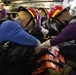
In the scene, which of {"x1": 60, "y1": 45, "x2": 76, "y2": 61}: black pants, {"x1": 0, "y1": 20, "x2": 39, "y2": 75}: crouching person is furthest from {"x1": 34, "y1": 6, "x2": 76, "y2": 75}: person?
{"x1": 0, "y1": 20, "x2": 39, "y2": 75}: crouching person

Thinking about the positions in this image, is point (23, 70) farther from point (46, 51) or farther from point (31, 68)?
point (46, 51)

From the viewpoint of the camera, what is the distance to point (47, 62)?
208cm

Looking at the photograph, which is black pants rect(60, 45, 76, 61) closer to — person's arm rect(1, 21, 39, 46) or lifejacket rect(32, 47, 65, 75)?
lifejacket rect(32, 47, 65, 75)

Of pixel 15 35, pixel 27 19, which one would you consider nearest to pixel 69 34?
pixel 15 35

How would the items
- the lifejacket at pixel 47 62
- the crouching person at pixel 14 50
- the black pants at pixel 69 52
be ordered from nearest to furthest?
the crouching person at pixel 14 50 → the lifejacket at pixel 47 62 → the black pants at pixel 69 52

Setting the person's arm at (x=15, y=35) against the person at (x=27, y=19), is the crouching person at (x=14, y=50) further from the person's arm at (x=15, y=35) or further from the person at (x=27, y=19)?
the person at (x=27, y=19)

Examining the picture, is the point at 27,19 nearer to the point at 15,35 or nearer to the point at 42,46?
the point at 42,46

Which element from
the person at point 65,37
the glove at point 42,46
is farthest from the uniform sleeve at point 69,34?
the glove at point 42,46

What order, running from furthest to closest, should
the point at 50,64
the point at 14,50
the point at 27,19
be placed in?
the point at 27,19
the point at 50,64
the point at 14,50

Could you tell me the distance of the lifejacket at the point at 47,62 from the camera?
2.07 m

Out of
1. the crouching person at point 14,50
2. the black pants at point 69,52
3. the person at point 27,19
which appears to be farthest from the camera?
the person at point 27,19

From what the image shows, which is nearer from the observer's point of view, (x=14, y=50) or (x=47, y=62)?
(x=14, y=50)

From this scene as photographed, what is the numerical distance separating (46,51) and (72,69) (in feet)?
1.17

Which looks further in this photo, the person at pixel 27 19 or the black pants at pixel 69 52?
the person at pixel 27 19
